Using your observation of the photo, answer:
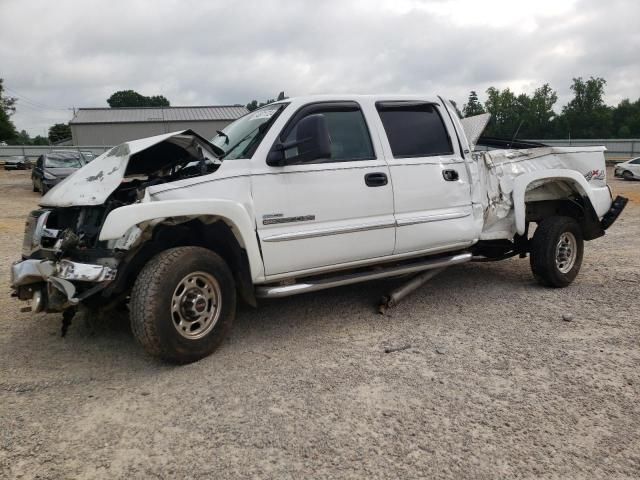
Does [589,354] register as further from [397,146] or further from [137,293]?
[137,293]

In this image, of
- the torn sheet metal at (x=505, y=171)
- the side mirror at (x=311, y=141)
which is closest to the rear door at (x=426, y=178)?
the torn sheet metal at (x=505, y=171)

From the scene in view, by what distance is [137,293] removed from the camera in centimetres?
358

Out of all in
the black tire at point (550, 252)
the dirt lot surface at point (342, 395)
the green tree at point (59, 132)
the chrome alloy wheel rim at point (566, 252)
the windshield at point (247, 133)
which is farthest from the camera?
the green tree at point (59, 132)

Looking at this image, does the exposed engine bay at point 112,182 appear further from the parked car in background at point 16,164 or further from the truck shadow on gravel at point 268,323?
the parked car in background at point 16,164

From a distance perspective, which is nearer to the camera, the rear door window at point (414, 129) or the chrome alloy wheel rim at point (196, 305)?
the chrome alloy wheel rim at point (196, 305)

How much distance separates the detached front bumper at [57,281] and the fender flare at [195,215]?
30 centimetres

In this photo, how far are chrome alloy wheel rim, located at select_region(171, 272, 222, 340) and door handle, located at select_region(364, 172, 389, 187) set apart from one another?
1.51 meters

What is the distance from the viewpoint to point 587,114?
70.5 m

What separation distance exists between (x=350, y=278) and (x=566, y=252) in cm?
283

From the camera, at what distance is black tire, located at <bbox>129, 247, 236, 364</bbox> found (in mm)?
3535

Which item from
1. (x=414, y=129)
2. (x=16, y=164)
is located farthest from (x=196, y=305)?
(x=16, y=164)

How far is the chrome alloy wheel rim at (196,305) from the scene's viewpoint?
372 cm

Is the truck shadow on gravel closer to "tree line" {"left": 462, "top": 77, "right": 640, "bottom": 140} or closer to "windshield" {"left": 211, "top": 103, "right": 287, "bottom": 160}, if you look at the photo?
"windshield" {"left": 211, "top": 103, "right": 287, "bottom": 160}

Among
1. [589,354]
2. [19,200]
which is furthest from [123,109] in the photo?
[589,354]
